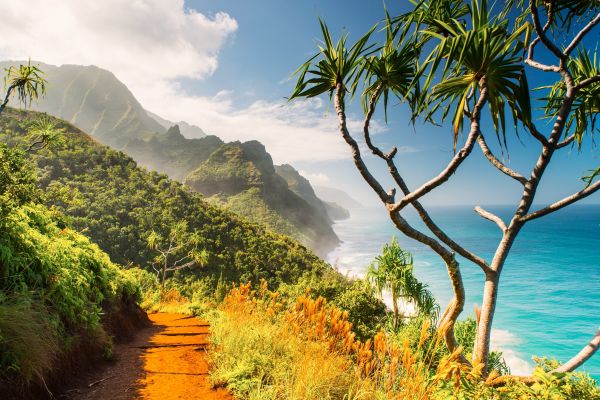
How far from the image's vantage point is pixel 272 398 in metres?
3.06

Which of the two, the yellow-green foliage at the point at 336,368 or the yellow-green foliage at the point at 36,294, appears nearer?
the yellow-green foliage at the point at 336,368

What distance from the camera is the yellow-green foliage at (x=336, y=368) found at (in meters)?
2.25

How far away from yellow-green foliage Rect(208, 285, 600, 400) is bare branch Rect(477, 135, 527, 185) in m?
1.86

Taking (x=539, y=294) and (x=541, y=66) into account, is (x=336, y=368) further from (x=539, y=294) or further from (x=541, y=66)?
(x=539, y=294)

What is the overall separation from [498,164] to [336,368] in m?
2.94

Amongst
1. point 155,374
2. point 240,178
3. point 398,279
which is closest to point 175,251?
point 398,279

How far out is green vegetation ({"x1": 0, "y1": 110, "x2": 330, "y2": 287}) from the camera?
36.4 meters

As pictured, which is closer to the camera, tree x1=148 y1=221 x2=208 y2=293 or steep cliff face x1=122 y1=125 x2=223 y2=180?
tree x1=148 y1=221 x2=208 y2=293

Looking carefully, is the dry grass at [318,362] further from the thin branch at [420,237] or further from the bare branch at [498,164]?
the bare branch at [498,164]

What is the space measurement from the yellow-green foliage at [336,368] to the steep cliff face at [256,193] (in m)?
88.5

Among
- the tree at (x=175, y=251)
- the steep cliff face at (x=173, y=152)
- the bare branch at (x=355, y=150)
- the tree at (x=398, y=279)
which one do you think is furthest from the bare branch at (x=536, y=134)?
the steep cliff face at (x=173, y=152)

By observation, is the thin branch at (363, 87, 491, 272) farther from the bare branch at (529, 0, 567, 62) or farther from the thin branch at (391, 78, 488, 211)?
the bare branch at (529, 0, 567, 62)

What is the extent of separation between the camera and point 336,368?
3201 millimetres

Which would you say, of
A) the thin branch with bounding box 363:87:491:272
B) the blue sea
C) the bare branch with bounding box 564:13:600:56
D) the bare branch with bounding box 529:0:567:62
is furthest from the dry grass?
the blue sea
